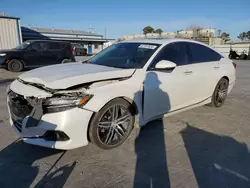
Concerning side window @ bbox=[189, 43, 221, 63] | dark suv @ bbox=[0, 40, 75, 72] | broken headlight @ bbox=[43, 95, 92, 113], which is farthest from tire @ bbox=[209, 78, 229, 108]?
dark suv @ bbox=[0, 40, 75, 72]

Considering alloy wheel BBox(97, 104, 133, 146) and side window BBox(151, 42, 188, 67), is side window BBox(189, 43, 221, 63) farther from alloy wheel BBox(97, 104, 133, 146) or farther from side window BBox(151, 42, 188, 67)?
alloy wheel BBox(97, 104, 133, 146)

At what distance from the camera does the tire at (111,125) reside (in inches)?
109

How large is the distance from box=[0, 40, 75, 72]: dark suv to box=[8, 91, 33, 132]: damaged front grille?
909cm

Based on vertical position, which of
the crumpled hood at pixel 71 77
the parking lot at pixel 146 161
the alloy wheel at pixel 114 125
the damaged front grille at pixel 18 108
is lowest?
the parking lot at pixel 146 161

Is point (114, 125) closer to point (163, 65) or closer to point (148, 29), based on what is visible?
point (163, 65)

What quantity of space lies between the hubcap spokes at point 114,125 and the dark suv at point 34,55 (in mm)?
9795

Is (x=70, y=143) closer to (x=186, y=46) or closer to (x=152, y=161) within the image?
(x=152, y=161)

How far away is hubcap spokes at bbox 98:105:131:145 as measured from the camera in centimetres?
290

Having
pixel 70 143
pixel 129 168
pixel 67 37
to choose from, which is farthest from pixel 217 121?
pixel 67 37

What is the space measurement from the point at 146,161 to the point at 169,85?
54.2 inches

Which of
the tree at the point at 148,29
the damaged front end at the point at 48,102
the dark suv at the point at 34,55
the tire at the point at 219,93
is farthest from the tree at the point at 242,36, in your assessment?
the damaged front end at the point at 48,102

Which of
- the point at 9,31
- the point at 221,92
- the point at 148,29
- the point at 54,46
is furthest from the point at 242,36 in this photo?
the point at 221,92

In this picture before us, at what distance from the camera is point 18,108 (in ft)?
9.20

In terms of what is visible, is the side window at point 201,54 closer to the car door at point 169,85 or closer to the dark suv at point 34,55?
the car door at point 169,85
